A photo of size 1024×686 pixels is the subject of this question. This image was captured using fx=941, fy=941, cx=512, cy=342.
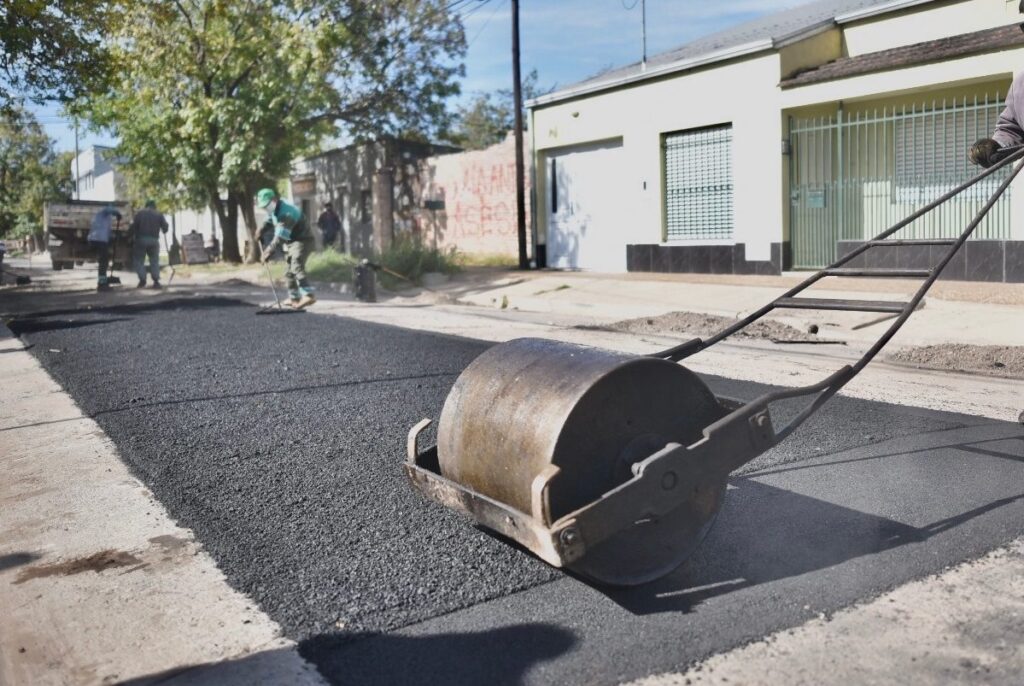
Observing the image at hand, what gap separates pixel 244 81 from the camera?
24.6m

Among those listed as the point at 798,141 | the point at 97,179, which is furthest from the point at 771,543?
the point at 97,179

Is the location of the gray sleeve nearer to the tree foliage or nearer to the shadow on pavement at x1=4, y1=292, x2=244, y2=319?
the shadow on pavement at x1=4, y1=292, x2=244, y2=319

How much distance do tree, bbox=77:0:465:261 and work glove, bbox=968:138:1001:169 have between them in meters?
19.0

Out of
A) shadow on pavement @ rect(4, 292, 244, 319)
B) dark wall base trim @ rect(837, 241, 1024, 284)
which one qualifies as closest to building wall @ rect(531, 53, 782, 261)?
dark wall base trim @ rect(837, 241, 1024, 284)

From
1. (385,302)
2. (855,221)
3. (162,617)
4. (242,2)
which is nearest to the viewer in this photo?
(162,617)

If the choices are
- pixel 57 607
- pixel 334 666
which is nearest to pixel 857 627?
pixel 334 666

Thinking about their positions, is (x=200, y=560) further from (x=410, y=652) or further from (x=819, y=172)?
(x=819, y=172)

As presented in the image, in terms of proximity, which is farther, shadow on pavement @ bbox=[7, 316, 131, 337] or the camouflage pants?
the camouflage pants

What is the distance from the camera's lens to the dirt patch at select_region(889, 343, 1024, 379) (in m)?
7.71

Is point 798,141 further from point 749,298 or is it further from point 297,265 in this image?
point 297,265

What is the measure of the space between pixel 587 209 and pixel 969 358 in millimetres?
12094

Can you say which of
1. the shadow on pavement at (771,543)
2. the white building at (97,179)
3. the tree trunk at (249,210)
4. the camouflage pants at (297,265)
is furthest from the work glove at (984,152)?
the white building at (97,179)

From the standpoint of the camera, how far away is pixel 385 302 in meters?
16.0

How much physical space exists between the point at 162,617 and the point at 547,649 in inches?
53.6
